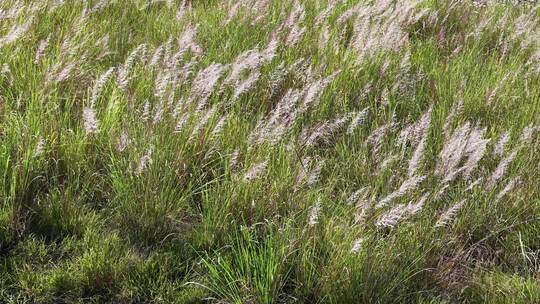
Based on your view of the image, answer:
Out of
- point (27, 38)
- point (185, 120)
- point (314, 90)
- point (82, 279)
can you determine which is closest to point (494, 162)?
point (314, 90)

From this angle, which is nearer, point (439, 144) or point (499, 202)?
point (499, 202)

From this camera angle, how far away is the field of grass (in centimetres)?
240

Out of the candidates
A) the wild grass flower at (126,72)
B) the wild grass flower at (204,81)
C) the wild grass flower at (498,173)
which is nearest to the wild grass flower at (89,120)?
the wild grass flower at (126,72)

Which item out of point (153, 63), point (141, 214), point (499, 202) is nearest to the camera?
point (141, 214)

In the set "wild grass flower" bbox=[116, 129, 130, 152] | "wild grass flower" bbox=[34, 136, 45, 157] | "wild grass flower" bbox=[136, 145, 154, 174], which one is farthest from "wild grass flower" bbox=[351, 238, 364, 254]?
"wild grass flower" bbox=[34, 136, 45, 157]

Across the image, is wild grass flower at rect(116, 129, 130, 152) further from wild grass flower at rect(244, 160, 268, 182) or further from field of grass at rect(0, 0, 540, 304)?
wild grass flower at rect(244, 160, 268, 182)

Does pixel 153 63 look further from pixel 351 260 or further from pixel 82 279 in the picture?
pixel 351 260

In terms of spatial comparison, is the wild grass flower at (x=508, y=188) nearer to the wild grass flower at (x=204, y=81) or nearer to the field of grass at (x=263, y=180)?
the field of grass at (x=263, y=180)

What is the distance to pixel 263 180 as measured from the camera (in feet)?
9.22

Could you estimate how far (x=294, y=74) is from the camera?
12.7 feet

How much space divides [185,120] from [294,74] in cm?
117

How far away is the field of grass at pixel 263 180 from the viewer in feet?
7.88

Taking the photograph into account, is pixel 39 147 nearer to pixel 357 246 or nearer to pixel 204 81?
pixel 204 81

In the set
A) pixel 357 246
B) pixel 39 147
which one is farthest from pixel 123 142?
pixel 357 246
